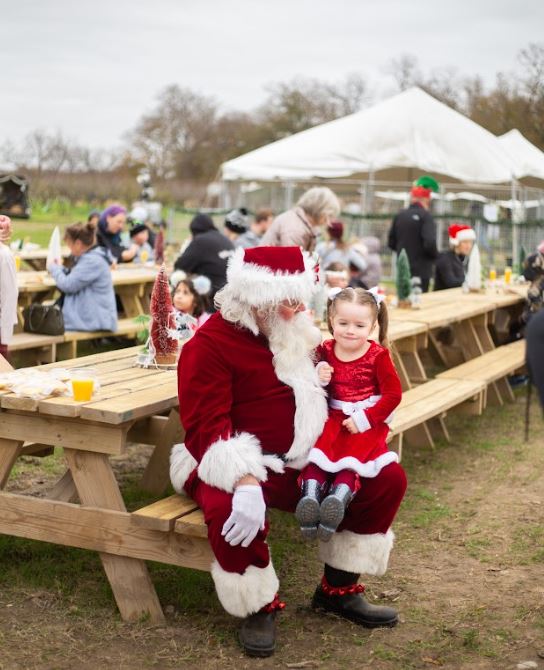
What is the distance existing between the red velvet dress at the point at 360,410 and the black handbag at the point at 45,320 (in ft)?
13.9

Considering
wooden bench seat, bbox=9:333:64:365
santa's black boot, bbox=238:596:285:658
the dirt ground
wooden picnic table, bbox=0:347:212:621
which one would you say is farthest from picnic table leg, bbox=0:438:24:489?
wooden bench seat, bbox=9:333:64:365

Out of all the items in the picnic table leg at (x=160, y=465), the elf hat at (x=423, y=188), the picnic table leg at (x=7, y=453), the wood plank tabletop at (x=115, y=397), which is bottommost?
the picnic table leg at (x=160, y=465)

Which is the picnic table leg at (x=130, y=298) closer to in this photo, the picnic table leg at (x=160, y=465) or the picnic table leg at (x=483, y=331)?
the picnic table leg at (x=483, y=331)

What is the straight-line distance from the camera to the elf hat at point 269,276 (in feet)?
11.9

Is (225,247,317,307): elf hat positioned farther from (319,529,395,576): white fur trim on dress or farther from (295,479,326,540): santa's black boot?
(319,529,395,576): white fur trim on dress

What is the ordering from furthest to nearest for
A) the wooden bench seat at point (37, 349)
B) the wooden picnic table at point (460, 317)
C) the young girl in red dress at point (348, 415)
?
the wooden picnic table at point (460, 317)
the wooden bench seat at point (37, 349)
the young girl in red dress at point (348, 415)

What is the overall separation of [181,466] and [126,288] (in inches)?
265

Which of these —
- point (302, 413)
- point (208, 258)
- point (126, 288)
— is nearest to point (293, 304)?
point (302, 413)

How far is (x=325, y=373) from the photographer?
12.7 feet

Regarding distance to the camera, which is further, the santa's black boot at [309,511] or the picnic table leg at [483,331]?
the picnic table leg at [483,331]

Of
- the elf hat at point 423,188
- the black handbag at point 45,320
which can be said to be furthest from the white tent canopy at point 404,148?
the black handbag at point 45,320

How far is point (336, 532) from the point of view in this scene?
374 centimetres

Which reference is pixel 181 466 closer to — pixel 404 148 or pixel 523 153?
pixel 404 148

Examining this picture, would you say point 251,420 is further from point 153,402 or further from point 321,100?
point 321,100
